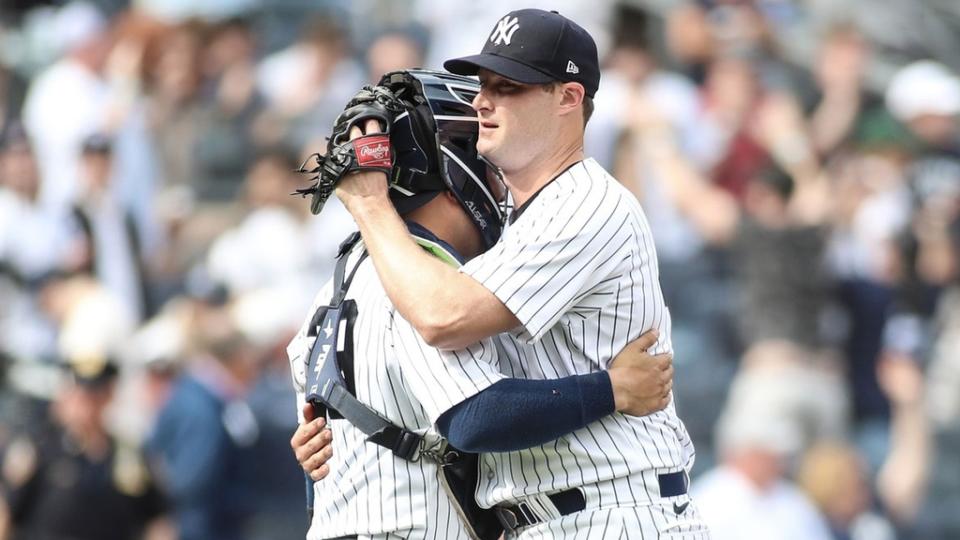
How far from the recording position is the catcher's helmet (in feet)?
13.9

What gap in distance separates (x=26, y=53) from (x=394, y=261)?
960cm

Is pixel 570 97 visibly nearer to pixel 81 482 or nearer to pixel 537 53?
pixel 537 53

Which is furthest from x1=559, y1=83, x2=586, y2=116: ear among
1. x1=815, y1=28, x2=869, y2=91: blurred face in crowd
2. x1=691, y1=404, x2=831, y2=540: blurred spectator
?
x1=815, y1=28, x2=869, y2=91: blurred face in crowd

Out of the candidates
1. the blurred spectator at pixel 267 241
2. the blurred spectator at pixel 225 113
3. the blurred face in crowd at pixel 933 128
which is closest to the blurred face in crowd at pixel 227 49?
the blurred spectator at pixel 225 113

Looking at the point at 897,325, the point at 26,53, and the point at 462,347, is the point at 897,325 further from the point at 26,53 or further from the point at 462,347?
the point at 26,53

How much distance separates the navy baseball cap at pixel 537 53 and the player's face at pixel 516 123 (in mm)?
52

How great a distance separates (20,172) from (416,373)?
6.95m

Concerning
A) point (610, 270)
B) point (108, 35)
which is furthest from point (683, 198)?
point (610, 270)

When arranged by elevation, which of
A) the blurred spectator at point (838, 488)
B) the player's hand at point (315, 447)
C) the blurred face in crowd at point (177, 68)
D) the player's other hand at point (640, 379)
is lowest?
the blurred spectator at point (838, 488)

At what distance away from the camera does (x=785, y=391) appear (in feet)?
26.4

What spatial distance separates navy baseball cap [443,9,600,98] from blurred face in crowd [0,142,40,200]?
6.77 m

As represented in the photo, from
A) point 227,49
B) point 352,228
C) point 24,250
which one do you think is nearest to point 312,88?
point 227,49

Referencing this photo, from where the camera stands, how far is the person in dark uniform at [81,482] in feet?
26.7

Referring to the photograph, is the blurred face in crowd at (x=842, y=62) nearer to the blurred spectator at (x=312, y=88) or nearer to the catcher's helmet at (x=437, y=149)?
the blurred spectator at (x=312, y=88)
